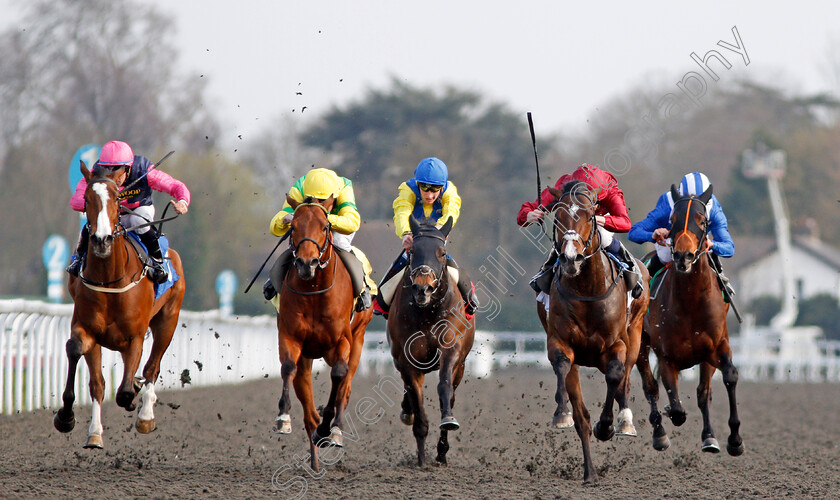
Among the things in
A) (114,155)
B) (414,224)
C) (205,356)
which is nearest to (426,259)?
(414,224)

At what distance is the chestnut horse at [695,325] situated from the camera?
26.1 ft

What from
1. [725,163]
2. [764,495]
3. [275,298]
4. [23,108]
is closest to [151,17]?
[23,108]

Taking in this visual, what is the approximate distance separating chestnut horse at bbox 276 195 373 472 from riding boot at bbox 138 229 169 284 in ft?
3.37

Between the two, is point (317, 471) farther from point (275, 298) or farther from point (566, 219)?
point (566, 219)

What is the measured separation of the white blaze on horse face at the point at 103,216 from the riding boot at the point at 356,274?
170 centimetres

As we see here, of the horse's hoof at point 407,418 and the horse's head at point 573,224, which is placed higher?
the horse's head at point 573,224

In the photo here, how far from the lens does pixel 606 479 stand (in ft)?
25.0

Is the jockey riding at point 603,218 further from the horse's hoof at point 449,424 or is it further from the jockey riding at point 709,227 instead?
the horse's hoof at point 449,424

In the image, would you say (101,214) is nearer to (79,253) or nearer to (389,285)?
(79,253)

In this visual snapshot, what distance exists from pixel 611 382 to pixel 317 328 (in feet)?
6.81

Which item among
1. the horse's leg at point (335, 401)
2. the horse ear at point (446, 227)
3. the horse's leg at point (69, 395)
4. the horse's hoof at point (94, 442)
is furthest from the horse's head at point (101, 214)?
the horse ear at point (446, 227)

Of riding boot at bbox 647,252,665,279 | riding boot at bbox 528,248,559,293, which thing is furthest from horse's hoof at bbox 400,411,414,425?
riding boot at bbox 647,252,665,279

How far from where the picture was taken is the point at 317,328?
7.45 meters

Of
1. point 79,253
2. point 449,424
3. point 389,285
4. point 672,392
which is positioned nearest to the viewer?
point 449,424
